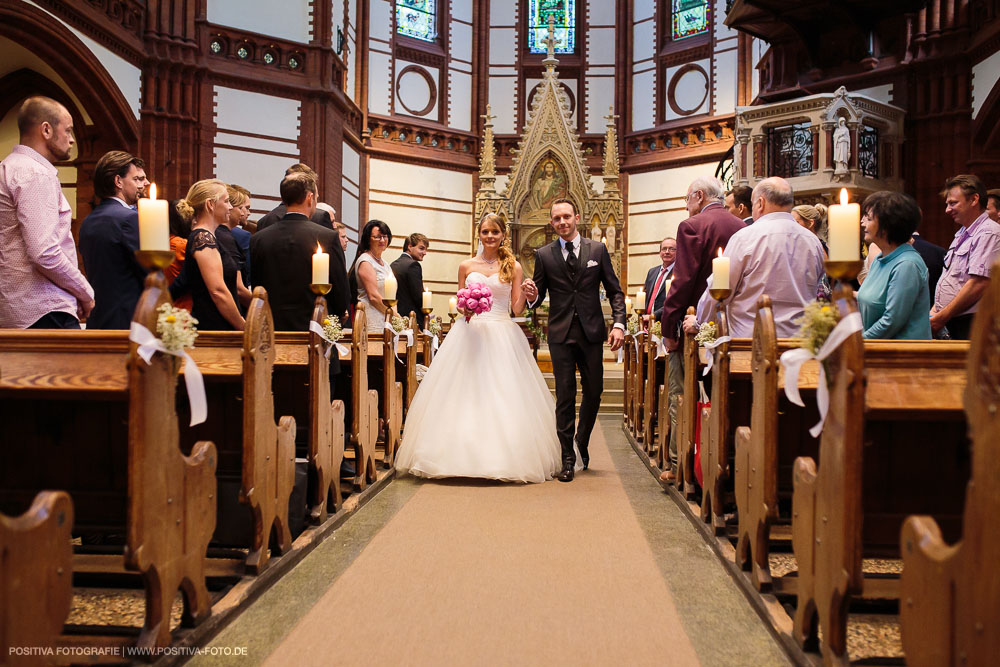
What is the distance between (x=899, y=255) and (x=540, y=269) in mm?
2465

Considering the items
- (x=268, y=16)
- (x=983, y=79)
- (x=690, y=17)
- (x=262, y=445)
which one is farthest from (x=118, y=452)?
(x=690, y=17)

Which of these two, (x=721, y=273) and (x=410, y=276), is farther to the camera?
(x=410, y=276)

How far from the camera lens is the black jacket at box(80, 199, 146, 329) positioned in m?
3.26

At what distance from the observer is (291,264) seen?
403cm

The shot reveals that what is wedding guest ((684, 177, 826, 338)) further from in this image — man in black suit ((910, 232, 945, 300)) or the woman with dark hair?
the woman with dark hair

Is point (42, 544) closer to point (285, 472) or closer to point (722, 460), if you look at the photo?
point (285, 472)

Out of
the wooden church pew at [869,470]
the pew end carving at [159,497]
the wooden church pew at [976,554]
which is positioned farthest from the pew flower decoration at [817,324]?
the pew end carving at [159,497]

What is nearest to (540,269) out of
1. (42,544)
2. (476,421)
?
(476,421)

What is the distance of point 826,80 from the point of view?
1136 centimetres

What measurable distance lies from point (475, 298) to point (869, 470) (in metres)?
2.91

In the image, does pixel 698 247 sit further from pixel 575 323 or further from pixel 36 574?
pixel 36 574

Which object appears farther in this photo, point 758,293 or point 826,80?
point 826,80

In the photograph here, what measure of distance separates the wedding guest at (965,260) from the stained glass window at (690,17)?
475 inches

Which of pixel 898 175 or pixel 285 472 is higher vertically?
pixel 898 175
